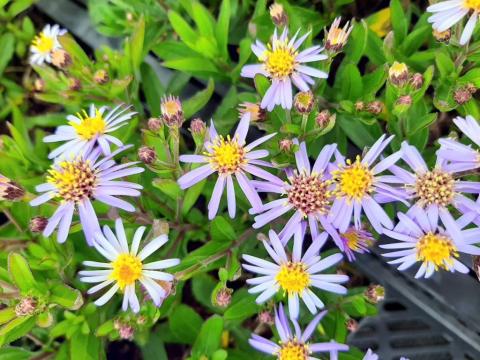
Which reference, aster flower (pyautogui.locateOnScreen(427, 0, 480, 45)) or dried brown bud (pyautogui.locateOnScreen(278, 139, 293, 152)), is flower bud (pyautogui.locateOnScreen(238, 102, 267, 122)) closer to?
dried brown bud (pyautogui.locateOnScreen(278, 139, 293, 152))

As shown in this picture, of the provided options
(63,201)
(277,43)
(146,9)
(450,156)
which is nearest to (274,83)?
(277,43)

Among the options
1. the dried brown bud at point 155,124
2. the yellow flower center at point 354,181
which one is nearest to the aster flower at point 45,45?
the dried brown bud at point 155,124

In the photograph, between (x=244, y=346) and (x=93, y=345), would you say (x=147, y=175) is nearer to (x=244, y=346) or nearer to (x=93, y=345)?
(x=93, y=345)

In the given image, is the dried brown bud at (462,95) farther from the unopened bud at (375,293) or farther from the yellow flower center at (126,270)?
the yellow flower center at (126,270)

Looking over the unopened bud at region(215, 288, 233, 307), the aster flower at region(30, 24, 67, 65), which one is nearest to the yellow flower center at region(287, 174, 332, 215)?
the unopened bud at region(215, 288, 233, 307)

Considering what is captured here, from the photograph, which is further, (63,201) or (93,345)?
(93,345)
